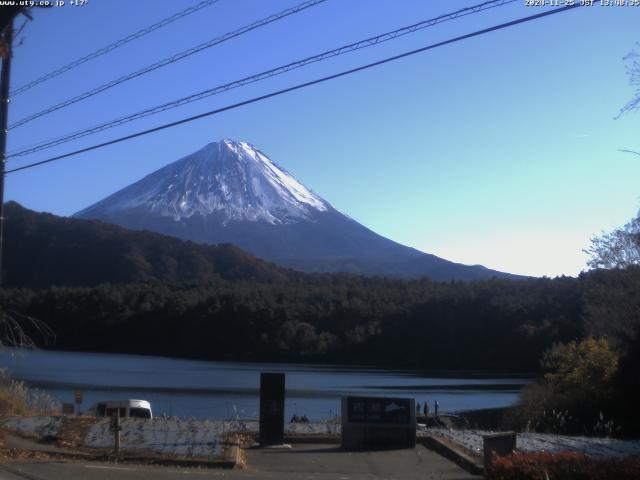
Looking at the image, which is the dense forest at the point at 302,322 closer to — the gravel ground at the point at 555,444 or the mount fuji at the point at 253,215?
the gravel ground at the point at 555,444

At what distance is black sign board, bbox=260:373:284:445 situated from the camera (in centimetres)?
1542

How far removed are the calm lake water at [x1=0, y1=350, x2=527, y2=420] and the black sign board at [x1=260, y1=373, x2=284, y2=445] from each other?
1563cm

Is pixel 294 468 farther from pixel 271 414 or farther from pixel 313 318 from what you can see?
pixel 313 318

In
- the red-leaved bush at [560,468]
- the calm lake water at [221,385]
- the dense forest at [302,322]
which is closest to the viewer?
the red-leaved bush at [560,468]

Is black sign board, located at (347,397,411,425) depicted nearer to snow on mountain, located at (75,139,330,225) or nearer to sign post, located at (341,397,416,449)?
sign post, located at (341,397,416,449)

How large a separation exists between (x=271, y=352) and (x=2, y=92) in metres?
67.4

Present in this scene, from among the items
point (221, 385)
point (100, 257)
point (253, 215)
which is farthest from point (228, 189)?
point (221, 385)

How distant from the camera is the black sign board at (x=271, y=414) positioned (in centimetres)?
1542

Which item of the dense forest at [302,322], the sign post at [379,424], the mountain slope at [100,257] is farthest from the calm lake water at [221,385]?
the mountain slope at [100,257]

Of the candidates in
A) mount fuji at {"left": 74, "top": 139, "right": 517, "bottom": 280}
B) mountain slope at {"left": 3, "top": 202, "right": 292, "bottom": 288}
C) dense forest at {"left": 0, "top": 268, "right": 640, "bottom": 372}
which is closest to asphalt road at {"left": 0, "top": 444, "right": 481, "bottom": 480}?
dense forest at {"left": 0, "top": 268, "right": 640, "bottom": 372}

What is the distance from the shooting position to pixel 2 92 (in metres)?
14.2

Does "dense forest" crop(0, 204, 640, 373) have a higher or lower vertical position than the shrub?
higher

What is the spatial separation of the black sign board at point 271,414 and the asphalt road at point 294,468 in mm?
386

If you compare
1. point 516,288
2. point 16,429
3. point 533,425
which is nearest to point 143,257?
point 516,288
